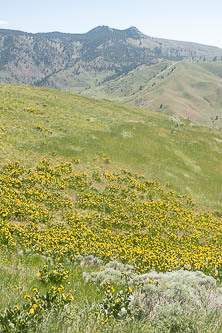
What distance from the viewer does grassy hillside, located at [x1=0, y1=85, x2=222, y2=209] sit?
Result: 91.7 ft

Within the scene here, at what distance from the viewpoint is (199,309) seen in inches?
288

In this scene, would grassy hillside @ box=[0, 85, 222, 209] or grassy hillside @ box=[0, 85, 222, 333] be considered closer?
grassy hillside @ box=[0, 85, 222, 333]

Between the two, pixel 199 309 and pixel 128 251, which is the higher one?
pixel 199 309

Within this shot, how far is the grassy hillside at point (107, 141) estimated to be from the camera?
27.9 metres

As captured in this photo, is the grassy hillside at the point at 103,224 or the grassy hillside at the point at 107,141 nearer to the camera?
the grassy hillside at the point at 103,224

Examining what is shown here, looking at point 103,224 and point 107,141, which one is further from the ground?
point 107,141

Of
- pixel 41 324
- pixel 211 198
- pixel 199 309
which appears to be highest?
pixel 41 324

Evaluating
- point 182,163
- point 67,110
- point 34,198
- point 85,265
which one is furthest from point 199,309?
point 67,110

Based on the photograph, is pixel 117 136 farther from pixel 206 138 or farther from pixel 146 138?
pixel 206 138

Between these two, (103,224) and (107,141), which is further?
(107,141)

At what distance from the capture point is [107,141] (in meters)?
34.8

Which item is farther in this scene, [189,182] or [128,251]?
[189,182]

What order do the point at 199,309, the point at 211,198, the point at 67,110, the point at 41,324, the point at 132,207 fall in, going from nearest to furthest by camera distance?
the point at 41,324, the point at 199,309, the point at 132,207, the point at 211,198, the point at 67,110

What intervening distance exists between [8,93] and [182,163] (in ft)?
102
